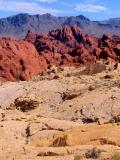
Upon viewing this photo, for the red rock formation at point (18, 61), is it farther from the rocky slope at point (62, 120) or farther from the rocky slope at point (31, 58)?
the rocky slope at point (62, 120)

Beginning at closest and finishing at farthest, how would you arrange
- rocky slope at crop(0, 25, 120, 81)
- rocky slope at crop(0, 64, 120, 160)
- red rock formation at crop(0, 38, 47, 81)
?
1. rocky slope at crop(0, 64, 120, 160)
2. red rock formation at crop(0, 38, 47, 81)
3. rocky slope at crop(0, 25, 120, 81)

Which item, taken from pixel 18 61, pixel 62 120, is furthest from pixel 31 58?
pixel 62 120

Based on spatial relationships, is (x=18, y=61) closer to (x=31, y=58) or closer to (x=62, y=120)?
(x=31, y=58)

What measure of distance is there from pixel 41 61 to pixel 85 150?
87.3 metres

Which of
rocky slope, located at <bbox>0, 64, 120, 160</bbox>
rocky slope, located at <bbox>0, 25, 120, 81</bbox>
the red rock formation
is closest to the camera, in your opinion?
rocky slope, located at <bbox>0, 64, 120, 160</bbox>

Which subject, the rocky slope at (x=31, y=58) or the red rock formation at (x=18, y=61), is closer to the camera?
the red rock formation at (x=18, y=61)

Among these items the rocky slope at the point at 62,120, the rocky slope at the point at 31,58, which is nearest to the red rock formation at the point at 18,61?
the rocky slope at the point at 31,58

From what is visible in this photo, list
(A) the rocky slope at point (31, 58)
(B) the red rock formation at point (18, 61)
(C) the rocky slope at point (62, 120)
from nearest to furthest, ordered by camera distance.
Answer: (C) the rocky slope at point (62, 120) → (B) the red rock formation at point (18, 61) → (A) the rocky slope at point (31, 58)

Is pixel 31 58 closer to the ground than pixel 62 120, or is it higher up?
closer to the ground

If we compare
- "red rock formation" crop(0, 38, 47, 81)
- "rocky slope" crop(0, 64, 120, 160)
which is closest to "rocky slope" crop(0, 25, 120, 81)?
"red rock formation" crop(0, 38, 47, 81)

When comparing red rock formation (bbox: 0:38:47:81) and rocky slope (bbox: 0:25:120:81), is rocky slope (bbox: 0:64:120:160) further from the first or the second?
red rock formation (bbox: 0:38:47:81)

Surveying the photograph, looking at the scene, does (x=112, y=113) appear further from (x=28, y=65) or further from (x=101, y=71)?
(x=28, y=65)

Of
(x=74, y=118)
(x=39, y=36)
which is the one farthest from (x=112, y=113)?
(x=39, y=36)

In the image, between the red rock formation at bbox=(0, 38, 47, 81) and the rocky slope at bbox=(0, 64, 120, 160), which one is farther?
the red rock formation at bbox=(0, 38, 47, 81)
